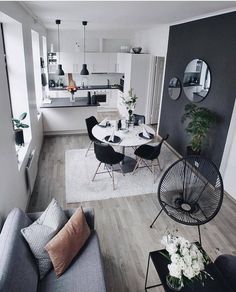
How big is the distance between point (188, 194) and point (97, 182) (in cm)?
170

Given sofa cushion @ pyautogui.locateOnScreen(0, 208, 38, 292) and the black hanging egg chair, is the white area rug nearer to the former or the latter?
the black hanging egg chair

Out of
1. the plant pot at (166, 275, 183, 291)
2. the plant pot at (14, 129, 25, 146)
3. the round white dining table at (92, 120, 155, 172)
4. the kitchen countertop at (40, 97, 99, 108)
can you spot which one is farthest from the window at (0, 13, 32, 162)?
the plant pot at (166, 275, 183, 291)

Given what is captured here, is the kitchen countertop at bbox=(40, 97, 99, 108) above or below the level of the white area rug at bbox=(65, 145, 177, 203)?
above

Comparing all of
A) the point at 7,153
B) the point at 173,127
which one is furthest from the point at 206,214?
the point at 173,127

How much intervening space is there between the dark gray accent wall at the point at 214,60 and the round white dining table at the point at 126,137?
1.11m

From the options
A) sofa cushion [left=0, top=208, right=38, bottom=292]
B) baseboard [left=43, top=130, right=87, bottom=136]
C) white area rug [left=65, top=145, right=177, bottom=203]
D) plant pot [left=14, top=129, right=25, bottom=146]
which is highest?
plant pot [left=14, top=129, right=25, bottom=146]

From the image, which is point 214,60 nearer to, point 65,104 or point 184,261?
point 184,261

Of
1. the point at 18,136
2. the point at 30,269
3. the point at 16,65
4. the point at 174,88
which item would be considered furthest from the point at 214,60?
the point at 30,269

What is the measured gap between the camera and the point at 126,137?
168 inches

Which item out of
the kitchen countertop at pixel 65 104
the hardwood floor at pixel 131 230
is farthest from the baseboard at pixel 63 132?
the hardwood floor at pixel 131 230

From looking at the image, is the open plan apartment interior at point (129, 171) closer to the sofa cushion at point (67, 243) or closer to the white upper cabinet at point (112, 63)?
the sofa cushion at point (67, 243)

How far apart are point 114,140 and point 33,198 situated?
5.32 ft

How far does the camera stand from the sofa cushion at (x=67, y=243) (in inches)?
76.7

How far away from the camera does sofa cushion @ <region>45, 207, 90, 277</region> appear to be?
1.95 metres
